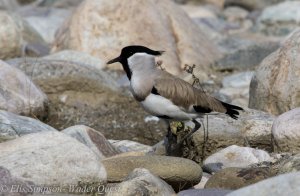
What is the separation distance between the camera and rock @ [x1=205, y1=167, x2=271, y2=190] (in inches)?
289

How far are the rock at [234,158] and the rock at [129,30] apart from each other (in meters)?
6.05

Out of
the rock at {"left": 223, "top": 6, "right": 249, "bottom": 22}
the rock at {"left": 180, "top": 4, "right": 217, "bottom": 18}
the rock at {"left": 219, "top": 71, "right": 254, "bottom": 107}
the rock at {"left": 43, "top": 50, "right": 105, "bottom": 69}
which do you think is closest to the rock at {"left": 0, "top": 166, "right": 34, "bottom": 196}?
the rock at {"left": 219, "top": 71, "right": 254, "bottom": 107}

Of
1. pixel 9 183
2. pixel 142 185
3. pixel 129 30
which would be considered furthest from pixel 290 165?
pixel 129 30

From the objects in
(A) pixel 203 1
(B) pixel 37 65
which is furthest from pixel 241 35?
(B) pixel 37 65

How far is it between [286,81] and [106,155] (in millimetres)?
3010

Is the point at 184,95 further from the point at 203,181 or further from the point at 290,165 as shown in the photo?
the point at 290,165

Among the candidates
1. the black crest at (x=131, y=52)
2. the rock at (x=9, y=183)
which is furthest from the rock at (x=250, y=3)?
the rock at (x=9, y=183)

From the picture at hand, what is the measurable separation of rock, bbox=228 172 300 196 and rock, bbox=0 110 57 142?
9.63 ft

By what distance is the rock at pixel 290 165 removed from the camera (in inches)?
293

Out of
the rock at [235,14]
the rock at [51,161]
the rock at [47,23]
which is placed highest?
the rock at [51,161]

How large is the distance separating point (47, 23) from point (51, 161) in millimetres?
13715

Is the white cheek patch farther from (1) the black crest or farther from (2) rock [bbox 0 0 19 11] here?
(2) rock [bbox 0 0 19 11]

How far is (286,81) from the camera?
10531mm

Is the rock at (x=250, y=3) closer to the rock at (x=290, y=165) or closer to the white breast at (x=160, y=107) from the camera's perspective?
the white breast at (x=160, y=107)
